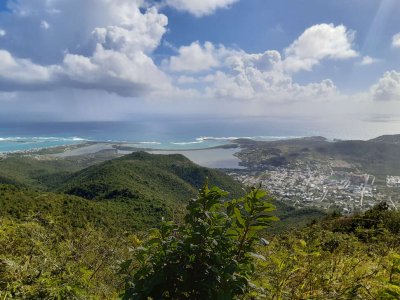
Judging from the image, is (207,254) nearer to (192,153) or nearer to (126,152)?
(192,153)

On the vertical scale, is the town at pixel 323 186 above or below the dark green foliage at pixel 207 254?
below

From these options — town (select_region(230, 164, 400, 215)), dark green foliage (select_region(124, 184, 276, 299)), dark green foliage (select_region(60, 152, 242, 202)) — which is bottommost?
town (select_region(230, 164, 400, 215))

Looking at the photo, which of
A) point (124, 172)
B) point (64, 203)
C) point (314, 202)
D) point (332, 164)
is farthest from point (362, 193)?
point (64, 203)

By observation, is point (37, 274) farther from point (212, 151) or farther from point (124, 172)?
point (212, 151)

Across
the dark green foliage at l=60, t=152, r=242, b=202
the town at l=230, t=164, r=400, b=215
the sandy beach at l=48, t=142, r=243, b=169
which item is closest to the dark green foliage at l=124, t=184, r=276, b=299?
the dark green foliage at l=60, t=152, r=242, b=202

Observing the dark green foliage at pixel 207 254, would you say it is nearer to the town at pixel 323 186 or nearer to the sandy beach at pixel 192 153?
the town at pixel 323 186

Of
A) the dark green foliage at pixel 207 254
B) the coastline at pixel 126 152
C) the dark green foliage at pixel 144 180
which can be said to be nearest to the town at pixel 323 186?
the dark green foliage at pixel 144 180

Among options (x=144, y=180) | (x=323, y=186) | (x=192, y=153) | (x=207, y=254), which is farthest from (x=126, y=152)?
(x=207, y=254)

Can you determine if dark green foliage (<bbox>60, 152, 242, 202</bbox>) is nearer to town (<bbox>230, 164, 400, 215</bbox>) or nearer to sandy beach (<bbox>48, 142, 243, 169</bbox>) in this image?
town (<bbox>230, 164, 400, 215</bbox>)

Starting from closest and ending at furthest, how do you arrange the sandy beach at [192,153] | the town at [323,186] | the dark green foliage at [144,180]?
the dark green foliage at [144,180], the town at [323,186], the sandy beach at [192,153]
